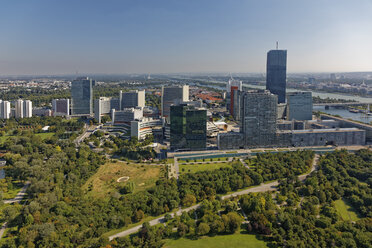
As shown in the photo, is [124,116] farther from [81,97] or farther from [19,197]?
[19,197]

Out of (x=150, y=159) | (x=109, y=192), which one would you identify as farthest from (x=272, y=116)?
(x=109, y=192)

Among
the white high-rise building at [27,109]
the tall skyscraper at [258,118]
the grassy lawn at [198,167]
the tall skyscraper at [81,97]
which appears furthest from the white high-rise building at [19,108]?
the tall skyscraper at [258,118]

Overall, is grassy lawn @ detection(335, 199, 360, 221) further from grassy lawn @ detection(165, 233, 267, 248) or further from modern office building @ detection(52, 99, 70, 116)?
modern office building @ detection(52, 99, 70, 116)

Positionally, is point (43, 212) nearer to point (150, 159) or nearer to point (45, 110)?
A: point (150, 159)

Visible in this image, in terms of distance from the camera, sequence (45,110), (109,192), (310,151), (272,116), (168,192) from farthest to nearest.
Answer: (45,110), (272,116), (310,151), (109,192), (168,192)

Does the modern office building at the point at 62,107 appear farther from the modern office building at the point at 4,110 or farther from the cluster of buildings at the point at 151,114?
the modern office building at the point at 4,110

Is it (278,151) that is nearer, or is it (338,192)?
(338,192)
